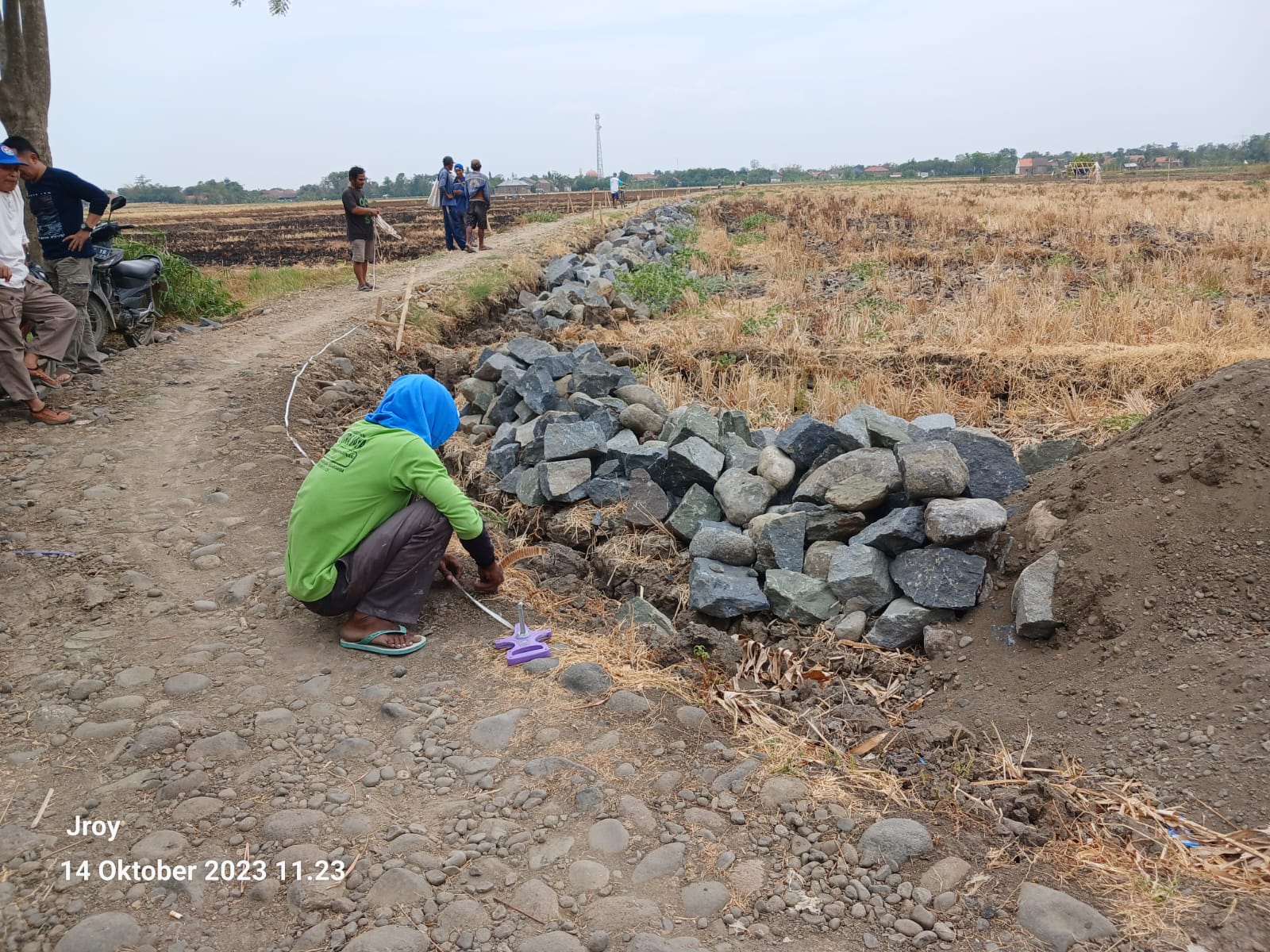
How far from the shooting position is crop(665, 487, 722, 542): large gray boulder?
5.18 metres

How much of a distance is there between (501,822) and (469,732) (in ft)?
1.78

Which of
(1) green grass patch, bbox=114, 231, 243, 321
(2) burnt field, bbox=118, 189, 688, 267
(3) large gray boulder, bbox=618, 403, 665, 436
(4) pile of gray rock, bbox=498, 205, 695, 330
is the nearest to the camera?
(3) large gray boulder, bbox=618, 403, 665, 436

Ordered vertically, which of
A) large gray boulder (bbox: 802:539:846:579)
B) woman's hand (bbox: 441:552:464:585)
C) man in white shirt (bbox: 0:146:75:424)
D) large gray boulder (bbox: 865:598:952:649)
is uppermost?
man in white shirt (bbox: 0:146:75:424)

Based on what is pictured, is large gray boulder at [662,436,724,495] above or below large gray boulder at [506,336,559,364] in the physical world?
below

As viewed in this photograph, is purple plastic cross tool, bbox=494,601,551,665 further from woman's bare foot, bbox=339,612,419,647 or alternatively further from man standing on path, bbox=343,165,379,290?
man standing on path, bbox=343,165,379,290

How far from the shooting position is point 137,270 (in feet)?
27.9

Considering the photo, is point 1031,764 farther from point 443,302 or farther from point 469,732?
point 443,302

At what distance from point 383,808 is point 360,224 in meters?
10.3

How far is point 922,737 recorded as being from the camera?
3.25 metres

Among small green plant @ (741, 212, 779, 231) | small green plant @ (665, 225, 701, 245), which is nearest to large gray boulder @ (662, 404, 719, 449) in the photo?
small green plant @ (665, 225, 701, 245)

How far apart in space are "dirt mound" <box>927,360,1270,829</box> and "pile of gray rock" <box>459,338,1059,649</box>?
0.18 metres

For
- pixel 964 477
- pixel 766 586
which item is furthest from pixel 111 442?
pixel 964 477

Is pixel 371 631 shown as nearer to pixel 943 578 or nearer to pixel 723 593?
pixel 723 593

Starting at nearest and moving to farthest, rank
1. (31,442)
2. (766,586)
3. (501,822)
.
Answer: (501,822) → (766,586) → (31,442)
